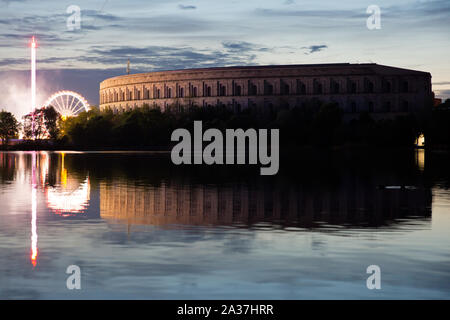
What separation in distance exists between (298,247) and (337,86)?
454 ft

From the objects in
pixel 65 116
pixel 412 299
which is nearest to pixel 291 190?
pixel 412 299

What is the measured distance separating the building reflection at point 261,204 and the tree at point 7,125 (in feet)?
544

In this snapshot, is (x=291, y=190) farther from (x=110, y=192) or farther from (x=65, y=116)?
(x=65, y=116)

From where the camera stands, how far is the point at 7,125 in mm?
189125

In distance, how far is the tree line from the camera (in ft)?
366

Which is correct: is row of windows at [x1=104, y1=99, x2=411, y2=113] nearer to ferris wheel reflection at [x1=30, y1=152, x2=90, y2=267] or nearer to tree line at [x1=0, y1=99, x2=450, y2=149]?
tree line at [x1=0, y1=99, x2=450, y2=149]

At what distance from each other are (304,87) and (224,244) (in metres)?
138

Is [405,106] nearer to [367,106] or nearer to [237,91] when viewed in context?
[367,106]

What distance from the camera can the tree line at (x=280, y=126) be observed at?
112 metres

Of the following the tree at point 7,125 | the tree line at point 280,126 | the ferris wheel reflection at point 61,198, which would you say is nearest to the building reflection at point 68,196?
the ferris wheel reflection at point 61,198

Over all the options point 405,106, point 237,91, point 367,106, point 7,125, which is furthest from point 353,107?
point 7,125

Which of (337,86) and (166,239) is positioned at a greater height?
(337,86)

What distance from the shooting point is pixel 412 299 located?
9.91m

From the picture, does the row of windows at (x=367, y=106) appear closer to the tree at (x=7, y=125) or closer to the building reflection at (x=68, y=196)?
the tree at (x=7, y=125)
